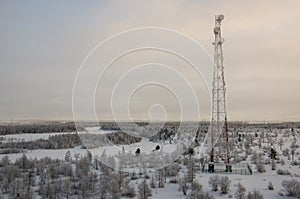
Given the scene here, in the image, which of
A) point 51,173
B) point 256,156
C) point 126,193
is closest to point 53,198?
point 126,193

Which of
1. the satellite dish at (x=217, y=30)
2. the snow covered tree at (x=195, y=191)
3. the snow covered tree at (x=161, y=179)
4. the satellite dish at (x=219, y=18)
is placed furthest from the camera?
the satellite dish at (x=217, y=30)

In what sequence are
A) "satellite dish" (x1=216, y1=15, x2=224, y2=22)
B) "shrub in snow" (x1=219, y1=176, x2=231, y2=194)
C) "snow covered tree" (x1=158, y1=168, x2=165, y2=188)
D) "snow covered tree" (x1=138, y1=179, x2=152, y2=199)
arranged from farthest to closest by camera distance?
"satellite dish" (x1=216, y1=15, x2=224, y2=22), "snow covered tree" (x1=158, y1=168, x2=165, y2=188), "shrub in snow" (x1=219, y1=176, x2=231, y2=194), "snow covered tree" (x1=138, y1=179, x2=152, y2=199)

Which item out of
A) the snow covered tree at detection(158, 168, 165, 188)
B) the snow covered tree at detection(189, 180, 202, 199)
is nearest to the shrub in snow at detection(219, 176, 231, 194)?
the snow covered tree at detection(189, 180, 202, 199)

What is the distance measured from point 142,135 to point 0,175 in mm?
35224

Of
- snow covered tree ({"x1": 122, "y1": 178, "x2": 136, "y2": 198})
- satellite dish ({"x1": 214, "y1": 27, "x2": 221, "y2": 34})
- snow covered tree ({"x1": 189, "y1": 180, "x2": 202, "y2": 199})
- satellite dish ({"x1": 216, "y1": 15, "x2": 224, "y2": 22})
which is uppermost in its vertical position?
satellite dish ({"x1": 216, "y1": 15, "x2": 224, "y2": 22})

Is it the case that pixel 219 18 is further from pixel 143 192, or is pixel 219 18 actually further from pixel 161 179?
pixel 143 192

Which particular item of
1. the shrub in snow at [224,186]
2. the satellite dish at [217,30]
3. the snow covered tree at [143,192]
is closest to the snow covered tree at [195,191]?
the shrub in snow at [224,186]

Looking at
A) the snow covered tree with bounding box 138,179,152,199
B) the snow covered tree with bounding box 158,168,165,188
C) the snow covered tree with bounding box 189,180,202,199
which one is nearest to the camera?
the snow covered tree with bounding box 189,180,202,199

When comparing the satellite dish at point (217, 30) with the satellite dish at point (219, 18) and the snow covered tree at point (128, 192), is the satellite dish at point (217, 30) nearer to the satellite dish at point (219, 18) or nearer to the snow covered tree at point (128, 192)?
the satellite dish at point (219, 18)

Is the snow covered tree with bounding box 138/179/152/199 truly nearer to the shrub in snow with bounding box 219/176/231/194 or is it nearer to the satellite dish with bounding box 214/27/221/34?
the shrub in snow with bounding box 219/176/231/194

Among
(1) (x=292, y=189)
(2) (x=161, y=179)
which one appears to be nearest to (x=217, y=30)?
(2) (x=161, y=179)

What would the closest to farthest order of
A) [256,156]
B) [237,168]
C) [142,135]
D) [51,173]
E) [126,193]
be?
[126,193], [51,173], [237,168], [256,156], [142,135]

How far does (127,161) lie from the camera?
2572 cm

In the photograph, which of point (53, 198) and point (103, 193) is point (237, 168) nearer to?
point (103, 193)
